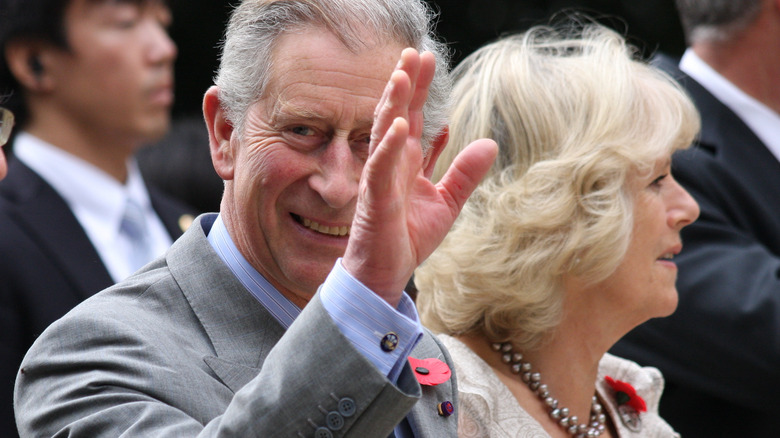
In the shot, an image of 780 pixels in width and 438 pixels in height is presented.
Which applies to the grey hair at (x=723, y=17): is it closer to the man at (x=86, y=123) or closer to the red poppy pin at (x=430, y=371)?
the man at (x=86, y=123)

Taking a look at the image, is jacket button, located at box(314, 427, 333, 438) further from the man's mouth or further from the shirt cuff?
the man's mouth

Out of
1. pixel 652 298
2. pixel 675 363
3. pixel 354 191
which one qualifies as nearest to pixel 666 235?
pixel 652 298

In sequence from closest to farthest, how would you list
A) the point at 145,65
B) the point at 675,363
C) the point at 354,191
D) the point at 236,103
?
the point at 354,191 < the point at 236,103 < the point at 675,363 < the point at 145,65

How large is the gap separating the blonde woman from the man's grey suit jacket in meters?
0.59

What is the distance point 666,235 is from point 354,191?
1366 millimetres

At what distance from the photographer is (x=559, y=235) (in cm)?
304

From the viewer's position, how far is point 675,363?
365 cm

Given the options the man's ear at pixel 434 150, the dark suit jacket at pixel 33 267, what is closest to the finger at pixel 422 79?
the man's ear at pixel 434 150

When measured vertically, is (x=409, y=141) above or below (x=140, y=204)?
above

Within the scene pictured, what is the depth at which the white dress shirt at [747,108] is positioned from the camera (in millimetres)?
4082

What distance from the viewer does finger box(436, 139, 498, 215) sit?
6.54 feet

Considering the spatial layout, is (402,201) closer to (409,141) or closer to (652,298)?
(409,141)

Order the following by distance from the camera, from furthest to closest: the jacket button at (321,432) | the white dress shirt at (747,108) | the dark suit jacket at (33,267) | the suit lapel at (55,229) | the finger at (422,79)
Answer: the white dress shirt at (747,108) → the suit lapel at (55,229) → the dark suit jacket at (33,267) → the finger at (422,79) → the jacket button at (321,432)

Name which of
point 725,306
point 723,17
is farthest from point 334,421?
point 723,17
